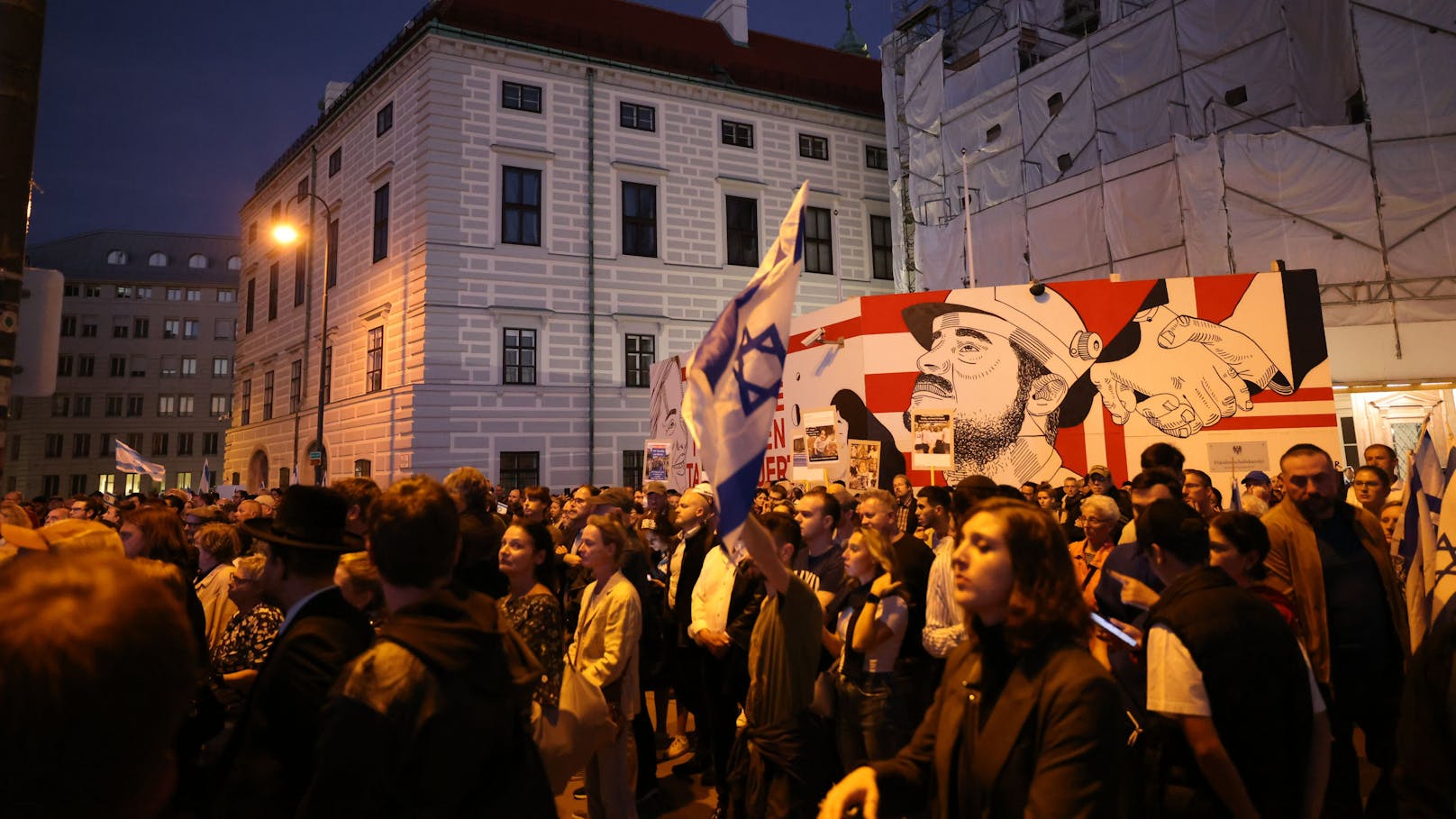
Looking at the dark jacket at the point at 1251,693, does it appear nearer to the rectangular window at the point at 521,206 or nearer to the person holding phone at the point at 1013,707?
the person holding phone at the point at 1013,707

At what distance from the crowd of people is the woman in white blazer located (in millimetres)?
18

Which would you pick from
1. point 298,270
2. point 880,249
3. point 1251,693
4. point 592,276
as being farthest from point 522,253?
point 1251,693

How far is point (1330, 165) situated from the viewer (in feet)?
61.1

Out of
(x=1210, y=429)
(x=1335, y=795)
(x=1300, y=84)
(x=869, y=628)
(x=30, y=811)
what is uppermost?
(x=1300, y=84)

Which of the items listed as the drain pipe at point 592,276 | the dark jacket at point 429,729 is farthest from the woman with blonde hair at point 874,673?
the drain pipe at point 592,276

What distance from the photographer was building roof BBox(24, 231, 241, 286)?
63.5 meters

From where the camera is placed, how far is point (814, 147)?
2820 cm

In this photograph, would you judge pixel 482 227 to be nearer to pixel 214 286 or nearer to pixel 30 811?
pixel 30 811

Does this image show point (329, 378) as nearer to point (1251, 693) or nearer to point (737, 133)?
point (737, 133)

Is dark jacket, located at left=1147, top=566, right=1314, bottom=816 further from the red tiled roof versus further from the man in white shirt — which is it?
the red tiled roof

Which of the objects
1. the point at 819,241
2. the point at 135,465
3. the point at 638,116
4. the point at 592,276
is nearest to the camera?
the point at 135,465

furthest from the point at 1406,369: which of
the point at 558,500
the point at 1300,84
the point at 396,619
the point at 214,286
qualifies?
the point at 214,286

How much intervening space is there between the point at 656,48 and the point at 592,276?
8521mm

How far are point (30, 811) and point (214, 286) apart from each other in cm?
7638
